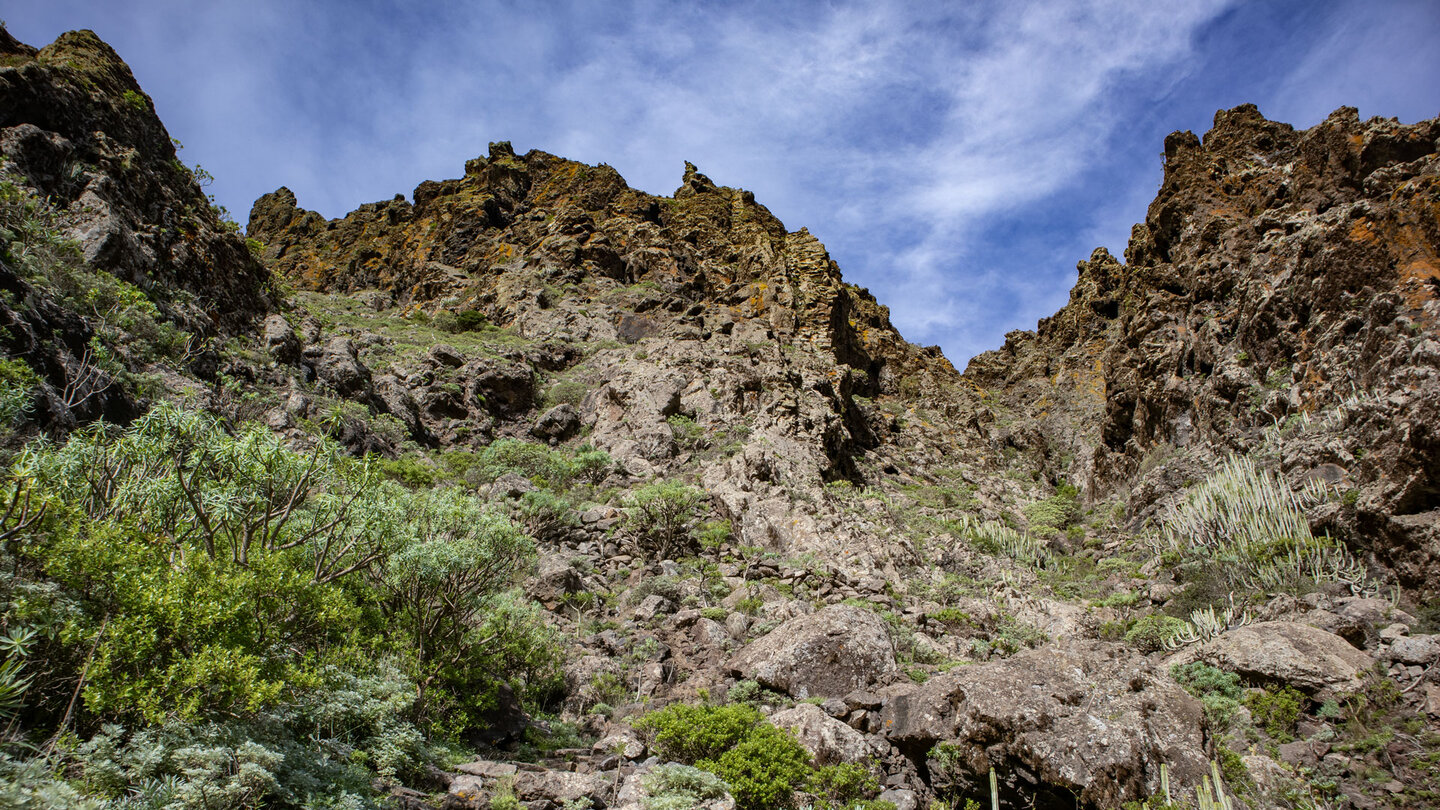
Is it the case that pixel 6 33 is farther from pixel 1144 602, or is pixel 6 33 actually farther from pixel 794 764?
pixel 1144 602

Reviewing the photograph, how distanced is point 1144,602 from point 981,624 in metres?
4.75

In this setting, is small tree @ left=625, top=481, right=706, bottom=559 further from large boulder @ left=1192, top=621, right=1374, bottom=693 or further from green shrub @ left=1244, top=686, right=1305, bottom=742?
green shrub @ left=1244, top=686, right=1305, bottom=742

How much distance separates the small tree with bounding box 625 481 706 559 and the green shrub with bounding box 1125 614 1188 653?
446 inches

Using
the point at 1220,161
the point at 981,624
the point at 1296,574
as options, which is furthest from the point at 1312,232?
the point at 981,624

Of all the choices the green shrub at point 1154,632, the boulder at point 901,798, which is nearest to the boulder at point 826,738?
the boulder at point 901,798

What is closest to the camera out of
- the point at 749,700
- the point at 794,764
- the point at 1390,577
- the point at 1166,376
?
the point at 794,764

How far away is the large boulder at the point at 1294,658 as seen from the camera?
8859 mm

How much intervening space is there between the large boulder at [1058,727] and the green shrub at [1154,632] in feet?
20.4

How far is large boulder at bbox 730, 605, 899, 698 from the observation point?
10.6 m

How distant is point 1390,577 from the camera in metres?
11.2

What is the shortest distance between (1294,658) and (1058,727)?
5.14 meters

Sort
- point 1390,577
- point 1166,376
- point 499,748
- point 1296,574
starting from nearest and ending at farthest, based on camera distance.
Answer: point 499,748 → point 1390,577 → point 1296,574 → point 1166,376

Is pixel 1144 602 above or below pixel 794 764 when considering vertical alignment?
above

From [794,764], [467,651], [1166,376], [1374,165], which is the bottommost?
[794,764]
